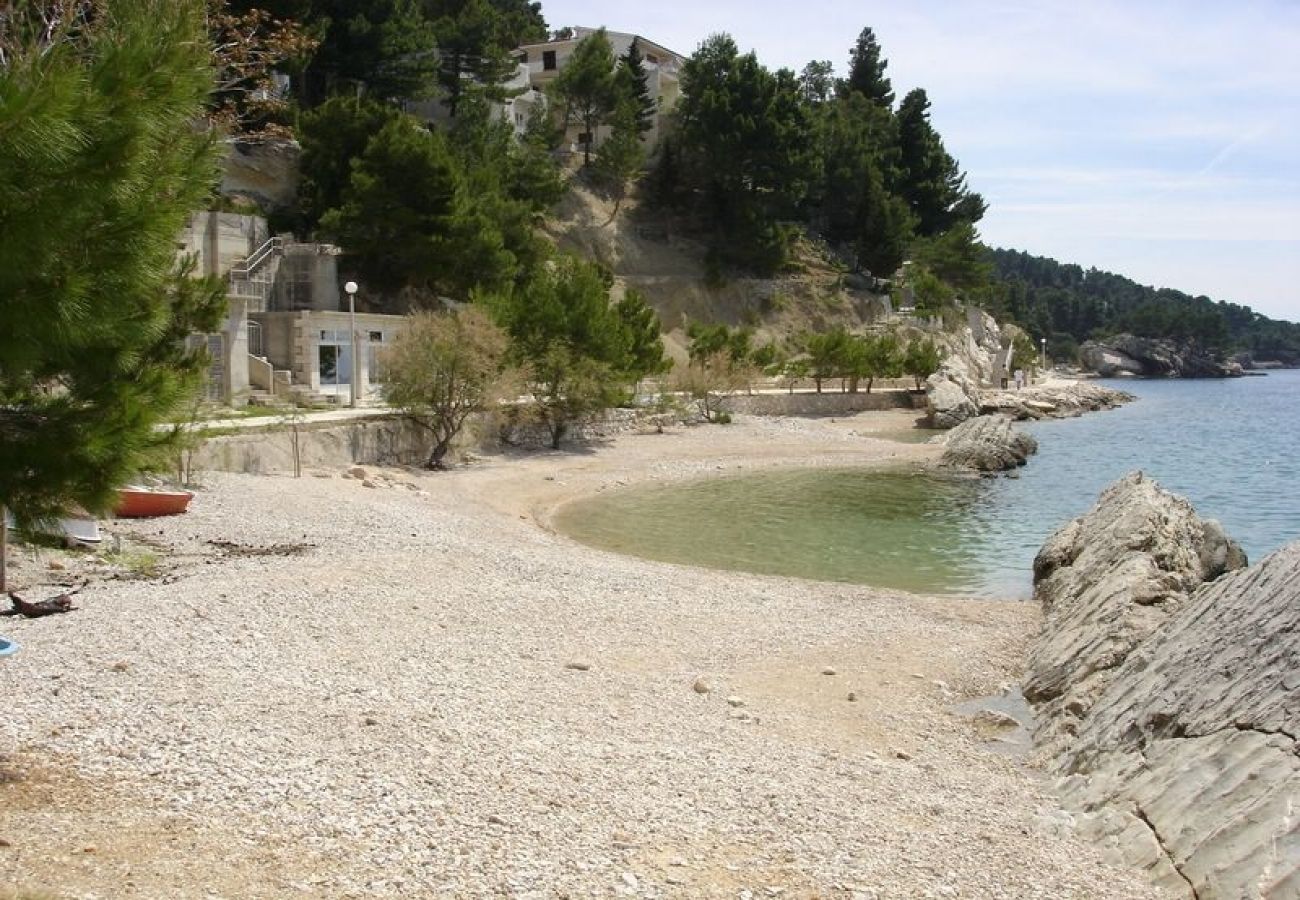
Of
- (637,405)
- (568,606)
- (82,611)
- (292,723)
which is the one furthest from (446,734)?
(637,405)

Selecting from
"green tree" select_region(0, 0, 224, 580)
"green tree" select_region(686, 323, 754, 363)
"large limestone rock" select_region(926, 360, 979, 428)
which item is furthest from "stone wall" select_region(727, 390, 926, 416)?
"green tree" select_region(0, 0, 224, 580)

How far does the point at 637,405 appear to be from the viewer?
44938mm

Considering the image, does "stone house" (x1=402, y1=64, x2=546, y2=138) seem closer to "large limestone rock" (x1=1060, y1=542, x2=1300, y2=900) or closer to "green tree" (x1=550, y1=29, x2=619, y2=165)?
"green tree" (x1=550, y1=29, x2=619, y2=165)

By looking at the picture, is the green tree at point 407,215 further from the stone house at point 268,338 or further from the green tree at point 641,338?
the green tree at point 641,338

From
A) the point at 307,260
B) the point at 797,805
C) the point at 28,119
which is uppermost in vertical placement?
the point at 307,260

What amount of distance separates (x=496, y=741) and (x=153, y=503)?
11.9 metres

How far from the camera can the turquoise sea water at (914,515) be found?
21.4m

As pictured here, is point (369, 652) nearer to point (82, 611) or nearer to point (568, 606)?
point (82, 611)

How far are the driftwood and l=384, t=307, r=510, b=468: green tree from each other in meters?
18.7

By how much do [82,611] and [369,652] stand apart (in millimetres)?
3036

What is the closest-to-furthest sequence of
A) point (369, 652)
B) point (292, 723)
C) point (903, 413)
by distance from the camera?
point (292, 723) → point (369, 652) → point (903, 413)

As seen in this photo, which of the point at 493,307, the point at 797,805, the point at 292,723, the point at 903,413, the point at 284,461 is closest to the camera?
the point at 797,805

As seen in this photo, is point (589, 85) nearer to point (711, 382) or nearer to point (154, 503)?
point (711, 382)

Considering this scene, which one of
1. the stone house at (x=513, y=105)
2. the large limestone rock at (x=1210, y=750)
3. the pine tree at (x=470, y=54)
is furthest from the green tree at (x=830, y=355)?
the large limestone rock at (x=1210, y=750)
